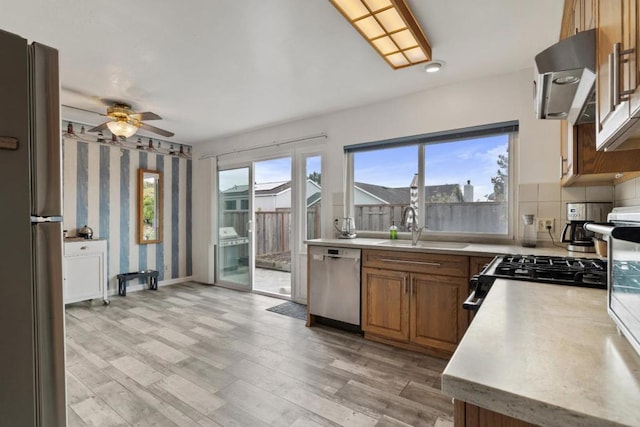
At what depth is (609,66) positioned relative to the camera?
0.81 meters

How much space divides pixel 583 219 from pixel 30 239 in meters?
3.06

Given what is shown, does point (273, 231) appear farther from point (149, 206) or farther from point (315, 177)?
point (315, 177)

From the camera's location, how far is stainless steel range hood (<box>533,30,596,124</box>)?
999 millimetres

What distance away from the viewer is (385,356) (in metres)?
2.48

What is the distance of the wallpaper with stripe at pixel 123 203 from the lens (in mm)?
4031

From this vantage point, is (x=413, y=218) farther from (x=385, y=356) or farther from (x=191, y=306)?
(x=191, y=306)

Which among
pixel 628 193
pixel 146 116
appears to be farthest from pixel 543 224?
pixel 146 116

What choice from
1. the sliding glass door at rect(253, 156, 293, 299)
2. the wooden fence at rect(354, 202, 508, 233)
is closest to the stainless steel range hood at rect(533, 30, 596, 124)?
the wooden fence at rect(354, 202, 508, 233)

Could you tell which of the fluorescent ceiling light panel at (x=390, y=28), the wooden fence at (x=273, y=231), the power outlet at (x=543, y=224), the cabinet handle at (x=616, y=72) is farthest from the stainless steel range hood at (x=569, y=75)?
the wooden fence at (x=273, y=231)

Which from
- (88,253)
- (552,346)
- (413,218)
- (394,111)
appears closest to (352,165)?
(394,111)

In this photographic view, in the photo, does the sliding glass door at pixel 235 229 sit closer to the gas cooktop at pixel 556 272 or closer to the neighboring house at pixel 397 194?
the neighboring house at pixel 397 194

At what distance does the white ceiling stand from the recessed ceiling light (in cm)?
7

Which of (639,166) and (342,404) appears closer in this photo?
(639,166)

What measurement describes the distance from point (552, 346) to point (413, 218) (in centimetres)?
245
